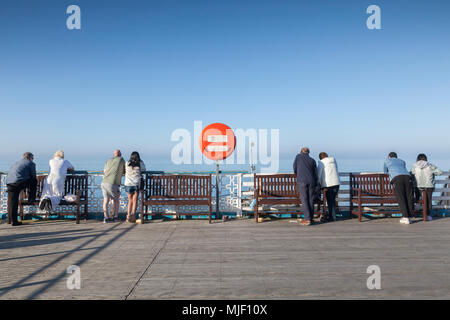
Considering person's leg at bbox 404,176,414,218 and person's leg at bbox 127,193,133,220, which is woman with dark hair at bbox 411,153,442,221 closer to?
person's leg at bbox 404,176,414,218

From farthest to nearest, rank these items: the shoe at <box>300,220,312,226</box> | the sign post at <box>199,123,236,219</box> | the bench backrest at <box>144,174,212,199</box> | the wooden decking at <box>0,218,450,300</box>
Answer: the sign post at <box>199,123,236,219</box> < the bench backrest at <box>144,174,212,199</box> < the shoe at <box>300,220,312,226</box> < the wooden decking at <box>0,218,450,300</box>

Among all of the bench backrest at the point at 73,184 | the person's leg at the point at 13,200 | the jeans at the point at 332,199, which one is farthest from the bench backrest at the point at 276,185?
the person's leg at the point at 13,200

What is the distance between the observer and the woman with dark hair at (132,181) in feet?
26.4

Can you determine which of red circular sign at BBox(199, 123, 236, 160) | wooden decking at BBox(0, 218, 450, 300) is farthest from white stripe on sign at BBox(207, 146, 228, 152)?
wooden decking at BBox(0, 218, 450, 300)

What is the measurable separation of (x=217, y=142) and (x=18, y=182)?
4697 millimetres

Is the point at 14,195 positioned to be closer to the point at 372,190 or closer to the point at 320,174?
the point at 320,174

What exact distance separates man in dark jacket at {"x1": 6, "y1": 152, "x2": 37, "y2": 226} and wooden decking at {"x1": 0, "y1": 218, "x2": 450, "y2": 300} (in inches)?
22.1

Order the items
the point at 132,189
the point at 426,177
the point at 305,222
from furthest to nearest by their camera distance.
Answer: the point at 426,177 → the point at 132,189 → the point at 305,222

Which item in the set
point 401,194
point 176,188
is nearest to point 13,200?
point 176,188

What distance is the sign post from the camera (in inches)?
332

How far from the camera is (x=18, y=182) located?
26.0 ft
